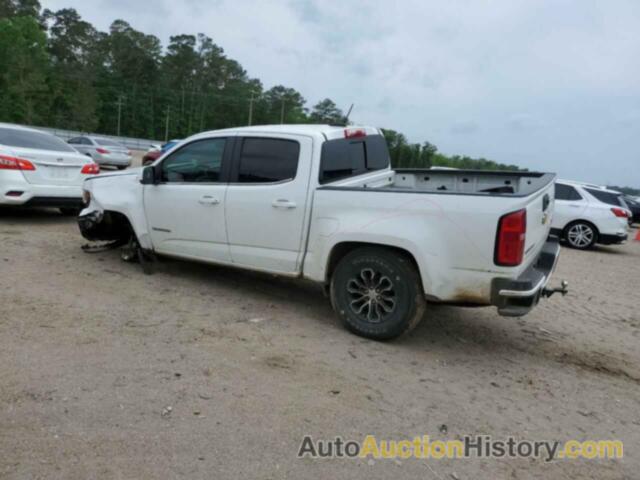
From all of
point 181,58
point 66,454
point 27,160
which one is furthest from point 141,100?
point 66,454

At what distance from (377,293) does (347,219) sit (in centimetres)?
68

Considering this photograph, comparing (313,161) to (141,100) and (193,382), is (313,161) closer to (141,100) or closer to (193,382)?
(193,382)

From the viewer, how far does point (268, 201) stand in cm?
449

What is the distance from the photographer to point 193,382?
3213mm

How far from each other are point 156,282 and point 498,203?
12.3 ft

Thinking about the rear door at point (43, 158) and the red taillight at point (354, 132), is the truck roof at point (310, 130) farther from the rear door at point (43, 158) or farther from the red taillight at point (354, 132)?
the rear door at point (43, 158)

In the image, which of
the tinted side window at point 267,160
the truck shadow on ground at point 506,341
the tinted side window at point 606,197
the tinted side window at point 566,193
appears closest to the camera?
the truck shadow on ground at point 506,341

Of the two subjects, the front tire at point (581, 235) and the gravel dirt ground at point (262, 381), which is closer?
the gravel dirt ground at point (262, 381)

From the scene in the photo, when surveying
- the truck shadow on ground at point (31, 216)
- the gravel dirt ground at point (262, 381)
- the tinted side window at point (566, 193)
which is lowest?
the gravel dirt ground at point (262, 381)

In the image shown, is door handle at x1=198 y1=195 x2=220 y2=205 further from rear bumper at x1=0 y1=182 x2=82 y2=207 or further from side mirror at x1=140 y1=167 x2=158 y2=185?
rear bumper at x1=0 y1=182 x2=82 y2=207

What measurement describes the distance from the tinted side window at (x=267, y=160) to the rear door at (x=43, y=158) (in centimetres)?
425

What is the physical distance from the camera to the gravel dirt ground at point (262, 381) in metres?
2.52

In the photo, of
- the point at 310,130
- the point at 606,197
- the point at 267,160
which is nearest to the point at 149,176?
the point at 267,160

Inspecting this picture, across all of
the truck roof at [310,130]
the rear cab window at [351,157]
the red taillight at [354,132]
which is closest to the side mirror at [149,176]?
the truck roof at [310,130]
